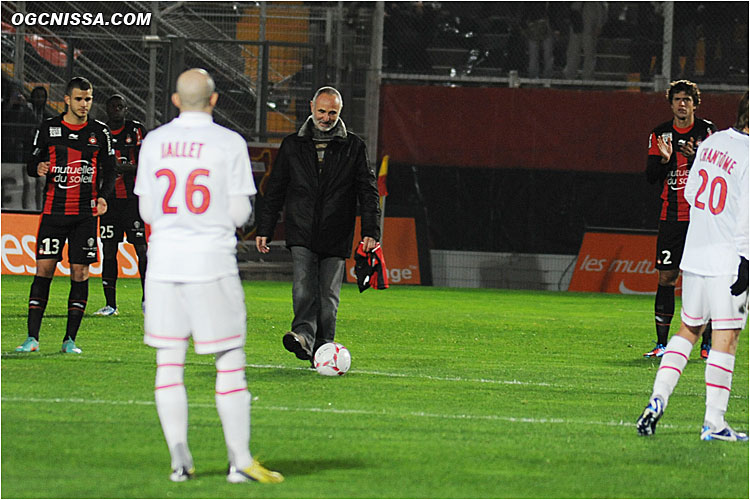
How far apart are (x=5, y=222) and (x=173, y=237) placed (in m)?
14.5

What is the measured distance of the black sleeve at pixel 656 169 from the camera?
1071cm

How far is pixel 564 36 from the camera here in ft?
71.7

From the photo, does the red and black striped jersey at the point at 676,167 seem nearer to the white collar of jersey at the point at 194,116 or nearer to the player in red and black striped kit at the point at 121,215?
the player in red and black striped kit at the point at 121,215

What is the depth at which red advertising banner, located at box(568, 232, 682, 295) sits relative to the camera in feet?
66.9

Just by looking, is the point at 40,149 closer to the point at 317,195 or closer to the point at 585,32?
the point at 317,195

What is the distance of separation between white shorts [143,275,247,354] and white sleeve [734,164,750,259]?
3060 millimetres

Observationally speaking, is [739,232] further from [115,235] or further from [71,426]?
[115,235]

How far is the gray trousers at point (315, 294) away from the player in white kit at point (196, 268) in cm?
370

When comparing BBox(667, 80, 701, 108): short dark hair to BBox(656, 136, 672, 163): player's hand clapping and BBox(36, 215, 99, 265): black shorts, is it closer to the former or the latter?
BBox(656, 136, 672, 163): player's hand clapping

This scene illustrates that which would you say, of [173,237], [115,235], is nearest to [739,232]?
[173,237]

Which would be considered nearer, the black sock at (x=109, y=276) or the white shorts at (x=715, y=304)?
the white shorts at (x=715, y=304)

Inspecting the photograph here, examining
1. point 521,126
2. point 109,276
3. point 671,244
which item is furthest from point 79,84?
point 521,126

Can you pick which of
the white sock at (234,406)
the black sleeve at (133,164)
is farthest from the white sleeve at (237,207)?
the black sleeve at (133,164)

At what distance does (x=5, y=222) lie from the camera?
1889 centimetres
